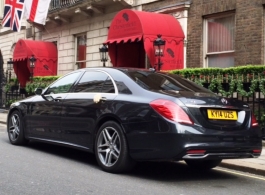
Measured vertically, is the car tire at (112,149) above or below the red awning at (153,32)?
below

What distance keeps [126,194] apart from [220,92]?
5.95 metres

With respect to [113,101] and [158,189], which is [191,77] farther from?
[158,189]

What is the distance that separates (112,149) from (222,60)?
792cm

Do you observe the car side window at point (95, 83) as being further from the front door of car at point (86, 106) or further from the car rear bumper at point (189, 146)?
the car rear bumper at point (189, 146)

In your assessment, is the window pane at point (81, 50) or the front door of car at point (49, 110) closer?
the front door of car at point (49, 110)

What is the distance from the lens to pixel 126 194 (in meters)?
5.74

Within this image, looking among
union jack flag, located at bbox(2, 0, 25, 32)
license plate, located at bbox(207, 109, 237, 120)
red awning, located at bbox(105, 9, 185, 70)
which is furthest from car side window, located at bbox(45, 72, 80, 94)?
union jack flag, located at bbox(2, 0, 25, 32)

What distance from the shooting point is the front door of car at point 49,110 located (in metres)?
8.19

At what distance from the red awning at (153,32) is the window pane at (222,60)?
1.13m

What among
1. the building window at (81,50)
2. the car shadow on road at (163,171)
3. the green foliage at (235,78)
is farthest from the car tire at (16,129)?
the building window at (81,50)

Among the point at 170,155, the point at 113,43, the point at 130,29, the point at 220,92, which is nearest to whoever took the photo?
the point at 170,155


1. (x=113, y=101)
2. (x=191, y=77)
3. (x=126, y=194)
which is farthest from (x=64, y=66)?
(x=126, y=194)

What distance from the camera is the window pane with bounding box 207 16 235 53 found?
45.4 ft

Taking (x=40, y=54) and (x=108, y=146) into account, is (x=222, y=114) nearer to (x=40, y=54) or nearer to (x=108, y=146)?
(x=108, y=146)
